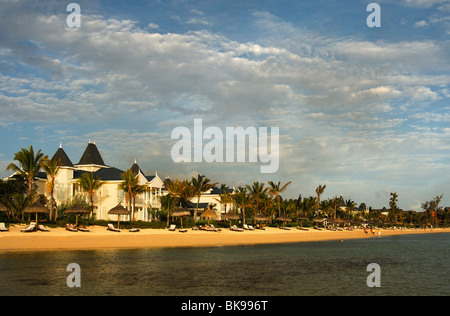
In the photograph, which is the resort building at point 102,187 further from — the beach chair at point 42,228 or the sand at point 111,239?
the beach chair at point 42,228

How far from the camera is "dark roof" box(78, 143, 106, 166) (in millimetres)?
60375

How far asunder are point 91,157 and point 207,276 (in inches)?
1749

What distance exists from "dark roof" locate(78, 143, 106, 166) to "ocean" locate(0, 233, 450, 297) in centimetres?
3179

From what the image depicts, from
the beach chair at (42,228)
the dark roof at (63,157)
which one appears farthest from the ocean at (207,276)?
the dark roof at (63,157)

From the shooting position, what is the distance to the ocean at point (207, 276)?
17.7m

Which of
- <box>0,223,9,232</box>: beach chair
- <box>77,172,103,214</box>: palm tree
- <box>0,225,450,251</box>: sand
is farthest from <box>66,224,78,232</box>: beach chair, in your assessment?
<box>77,172,103,214</box>: palm tree

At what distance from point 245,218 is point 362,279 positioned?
48.0 m

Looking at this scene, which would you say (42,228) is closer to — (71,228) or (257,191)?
(71,228)

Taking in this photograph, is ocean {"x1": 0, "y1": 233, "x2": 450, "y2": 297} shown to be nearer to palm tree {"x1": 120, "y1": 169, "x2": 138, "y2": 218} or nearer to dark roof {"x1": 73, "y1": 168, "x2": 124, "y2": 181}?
palm tree {"x1": 120, "y1": 169, "x2": 138, "y2": 218}

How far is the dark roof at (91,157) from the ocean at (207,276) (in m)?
31.8

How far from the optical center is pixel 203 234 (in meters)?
47.6

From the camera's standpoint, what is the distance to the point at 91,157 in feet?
199
